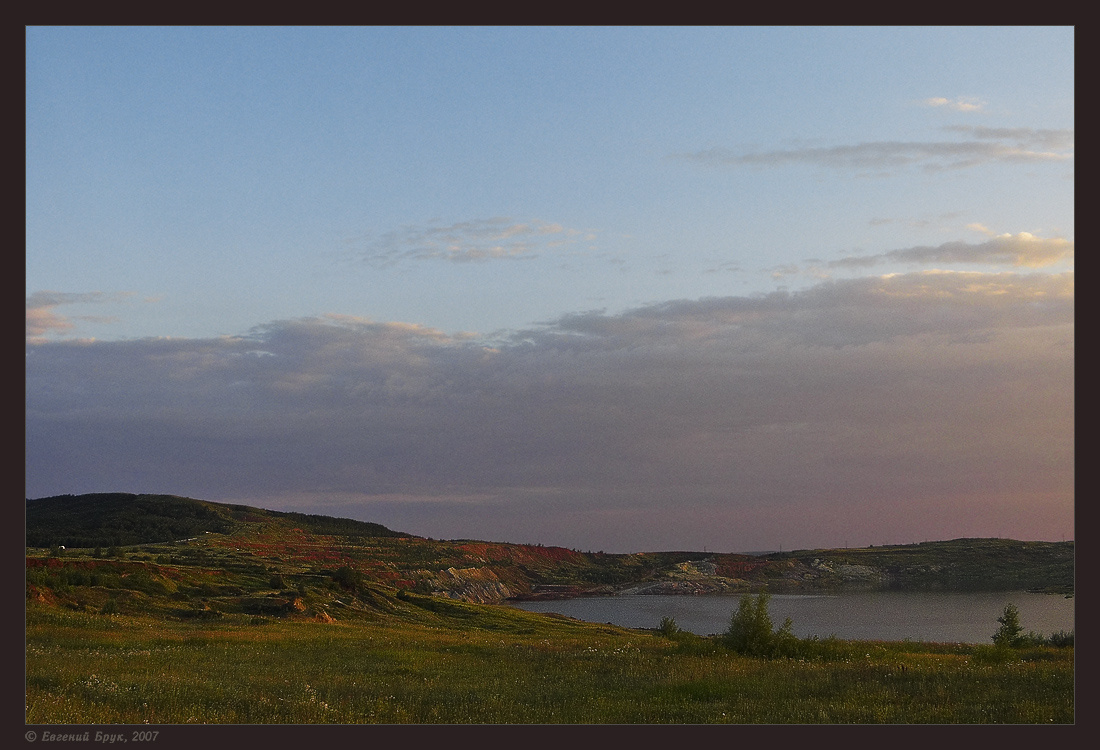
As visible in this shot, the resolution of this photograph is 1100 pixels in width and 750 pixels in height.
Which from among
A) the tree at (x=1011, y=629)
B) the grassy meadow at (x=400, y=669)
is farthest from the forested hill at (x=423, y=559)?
the tree at (x=1011, y=629)

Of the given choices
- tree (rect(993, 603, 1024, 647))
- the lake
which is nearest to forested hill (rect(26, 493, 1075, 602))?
the lake

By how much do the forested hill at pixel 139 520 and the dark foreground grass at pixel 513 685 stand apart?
93.7 m

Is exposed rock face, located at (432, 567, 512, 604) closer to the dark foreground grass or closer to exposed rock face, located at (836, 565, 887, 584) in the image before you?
the dark foreground grass

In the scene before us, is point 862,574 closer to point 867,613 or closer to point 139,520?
point 867,613

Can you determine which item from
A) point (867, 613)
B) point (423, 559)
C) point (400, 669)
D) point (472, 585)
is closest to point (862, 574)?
point (867, 613)

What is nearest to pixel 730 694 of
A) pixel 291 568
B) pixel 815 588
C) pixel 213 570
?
pixel 213 570

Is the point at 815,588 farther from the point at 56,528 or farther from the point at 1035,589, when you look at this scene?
the point at 56,528

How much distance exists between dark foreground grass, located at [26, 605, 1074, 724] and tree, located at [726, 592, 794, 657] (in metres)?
0.84

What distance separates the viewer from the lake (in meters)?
70.8

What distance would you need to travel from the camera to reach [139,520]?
134 m

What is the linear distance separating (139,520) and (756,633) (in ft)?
423

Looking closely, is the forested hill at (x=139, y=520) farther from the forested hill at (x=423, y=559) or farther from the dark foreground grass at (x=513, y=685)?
the dark foreground grass at (x=513, y=685)

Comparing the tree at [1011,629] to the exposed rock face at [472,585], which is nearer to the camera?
the tree at [1011,629]

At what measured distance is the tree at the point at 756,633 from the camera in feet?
100
